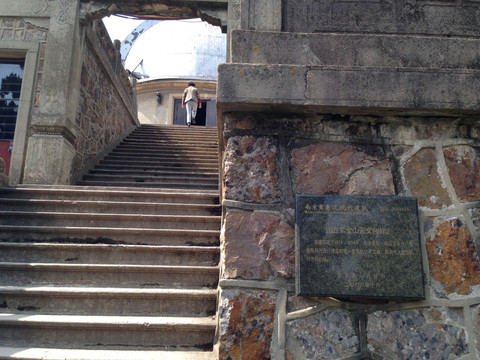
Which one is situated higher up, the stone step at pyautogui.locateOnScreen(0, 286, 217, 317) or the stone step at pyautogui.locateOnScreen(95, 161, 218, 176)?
the stone step at pyautogui.locateOnScreen(95, 161, 218, 176)

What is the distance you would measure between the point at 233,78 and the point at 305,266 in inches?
41.7

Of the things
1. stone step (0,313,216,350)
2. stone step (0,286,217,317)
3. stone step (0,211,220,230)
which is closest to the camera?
stone step (0,313,216,350)

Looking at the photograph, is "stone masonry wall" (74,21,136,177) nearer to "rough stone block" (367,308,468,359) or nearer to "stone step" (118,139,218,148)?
"stone step" (118,139,218,148)

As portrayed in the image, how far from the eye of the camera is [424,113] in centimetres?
226

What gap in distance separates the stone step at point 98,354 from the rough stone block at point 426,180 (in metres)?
1.55

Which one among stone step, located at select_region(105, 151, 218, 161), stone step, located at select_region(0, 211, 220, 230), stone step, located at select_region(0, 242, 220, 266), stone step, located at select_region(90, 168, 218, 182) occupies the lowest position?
stone step, located at select_region(0, 242, 220, 266)

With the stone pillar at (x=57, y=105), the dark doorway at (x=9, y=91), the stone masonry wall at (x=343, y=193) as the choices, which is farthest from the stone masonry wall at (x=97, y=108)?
the stone masonry wall at (x=343, y=193)

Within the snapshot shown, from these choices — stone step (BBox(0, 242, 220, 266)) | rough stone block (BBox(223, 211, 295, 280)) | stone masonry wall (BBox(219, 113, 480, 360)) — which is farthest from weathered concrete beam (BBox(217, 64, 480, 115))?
stone step (BBox(0, 242, 220, 266))

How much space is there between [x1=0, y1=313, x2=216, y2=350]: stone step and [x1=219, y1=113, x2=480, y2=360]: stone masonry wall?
95 centimetres

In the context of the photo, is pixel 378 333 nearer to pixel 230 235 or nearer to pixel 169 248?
pixel 230 235

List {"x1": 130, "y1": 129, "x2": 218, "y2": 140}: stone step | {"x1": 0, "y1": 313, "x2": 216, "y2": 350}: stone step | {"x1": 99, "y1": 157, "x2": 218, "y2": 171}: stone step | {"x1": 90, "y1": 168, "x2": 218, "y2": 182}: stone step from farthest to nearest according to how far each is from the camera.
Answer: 1. {"x1": 130, "y1": 129, "x2": 218, "y2": 140}: stone step
2. {"x1": 99, "y1": 157, "x2": 218, "y2": 171}: stone step
3. {"x1": 90, "y1": 168, "x2": 218, "y2": 182}: stone step
4. {"x1": 0, "y1": 313, "x2": 216, "y2": 350}: stone step

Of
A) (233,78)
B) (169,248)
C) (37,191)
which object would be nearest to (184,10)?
(37,191)

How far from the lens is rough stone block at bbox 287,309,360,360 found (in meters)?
1.97

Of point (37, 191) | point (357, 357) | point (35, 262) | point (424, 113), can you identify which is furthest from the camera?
point (37, 191)
